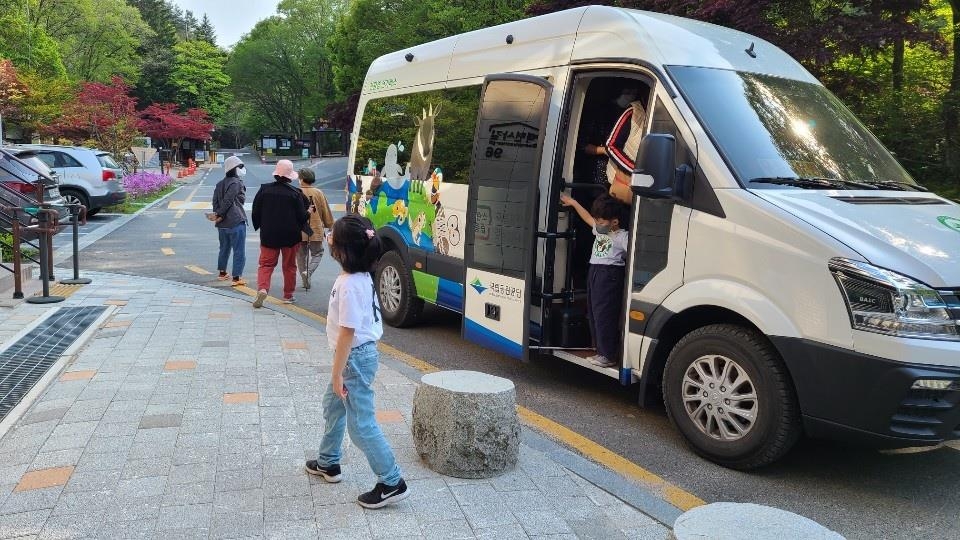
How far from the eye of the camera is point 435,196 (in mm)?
7016

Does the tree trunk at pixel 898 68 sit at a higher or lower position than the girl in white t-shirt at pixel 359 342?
higher

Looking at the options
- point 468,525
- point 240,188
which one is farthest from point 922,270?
point 240,188

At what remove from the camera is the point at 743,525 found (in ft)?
8.98

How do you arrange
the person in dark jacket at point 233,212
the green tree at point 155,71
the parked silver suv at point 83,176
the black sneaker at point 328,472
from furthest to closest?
the green tree at point 155,71 < the parked silver suv at point 83,176 < the person in dark jacket at point 233,212 < the black sneaker at point 328,472

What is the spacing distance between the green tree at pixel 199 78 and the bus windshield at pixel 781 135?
75.1m

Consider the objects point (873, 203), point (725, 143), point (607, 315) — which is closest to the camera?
point (873, 203)

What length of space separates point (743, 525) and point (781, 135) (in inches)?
108

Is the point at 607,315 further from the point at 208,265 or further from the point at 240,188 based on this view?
the point at 208,265

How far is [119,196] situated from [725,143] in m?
18.0

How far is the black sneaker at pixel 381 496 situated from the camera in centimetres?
359

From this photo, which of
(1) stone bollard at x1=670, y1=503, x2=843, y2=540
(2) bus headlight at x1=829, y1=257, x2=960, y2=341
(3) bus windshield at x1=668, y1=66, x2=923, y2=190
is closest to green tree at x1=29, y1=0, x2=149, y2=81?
(3) bus windshield at x1=668, y1=66, x2=923, y2=190

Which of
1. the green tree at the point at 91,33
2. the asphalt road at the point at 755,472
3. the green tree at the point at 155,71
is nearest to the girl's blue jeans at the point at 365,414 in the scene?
the asphalt road at the point at 755,472

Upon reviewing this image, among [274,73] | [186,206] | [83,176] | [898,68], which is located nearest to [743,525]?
[898,68]

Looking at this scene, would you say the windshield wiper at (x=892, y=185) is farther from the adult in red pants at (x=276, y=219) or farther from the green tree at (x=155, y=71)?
the green tree at (x=155, y=71)
